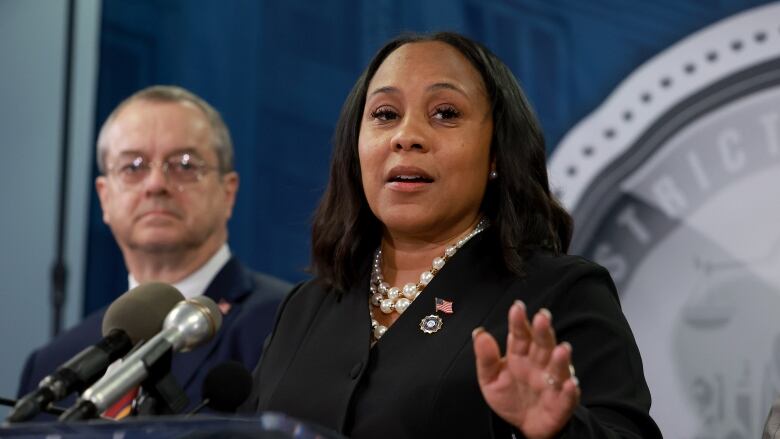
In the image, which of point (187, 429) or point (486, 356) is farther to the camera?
point (486, 356)

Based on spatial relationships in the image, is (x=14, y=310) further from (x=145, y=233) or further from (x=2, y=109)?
(x=145, y=233)

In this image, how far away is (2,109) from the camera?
4676 mm

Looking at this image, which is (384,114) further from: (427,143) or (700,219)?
(700,219)

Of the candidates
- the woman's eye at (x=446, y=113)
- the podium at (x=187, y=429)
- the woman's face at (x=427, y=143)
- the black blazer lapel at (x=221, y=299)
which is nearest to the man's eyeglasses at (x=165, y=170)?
the black blazer lapel at (x=221, y=299)

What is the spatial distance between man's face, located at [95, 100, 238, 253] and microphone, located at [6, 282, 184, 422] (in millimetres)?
1674

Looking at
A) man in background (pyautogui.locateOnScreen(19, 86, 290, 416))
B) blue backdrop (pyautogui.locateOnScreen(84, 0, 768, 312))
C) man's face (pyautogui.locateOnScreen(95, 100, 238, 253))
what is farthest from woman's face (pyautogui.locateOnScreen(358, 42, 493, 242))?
man's face (pyautogui.locateOnScreen(95, 100, 238, 253))

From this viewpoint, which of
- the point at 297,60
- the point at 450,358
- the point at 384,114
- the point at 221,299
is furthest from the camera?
the point at 297,60

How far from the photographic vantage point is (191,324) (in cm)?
186

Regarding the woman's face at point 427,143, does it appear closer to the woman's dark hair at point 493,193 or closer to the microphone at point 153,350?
the woman's dark hair at point 493,193

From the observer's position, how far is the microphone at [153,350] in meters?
1.64

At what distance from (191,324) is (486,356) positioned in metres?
0.49

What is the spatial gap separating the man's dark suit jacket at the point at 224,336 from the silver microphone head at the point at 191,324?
1.34 m

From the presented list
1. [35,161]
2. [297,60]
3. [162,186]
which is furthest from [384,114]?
[35,161]

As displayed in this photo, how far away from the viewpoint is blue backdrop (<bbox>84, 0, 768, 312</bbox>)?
3473 millimetres
